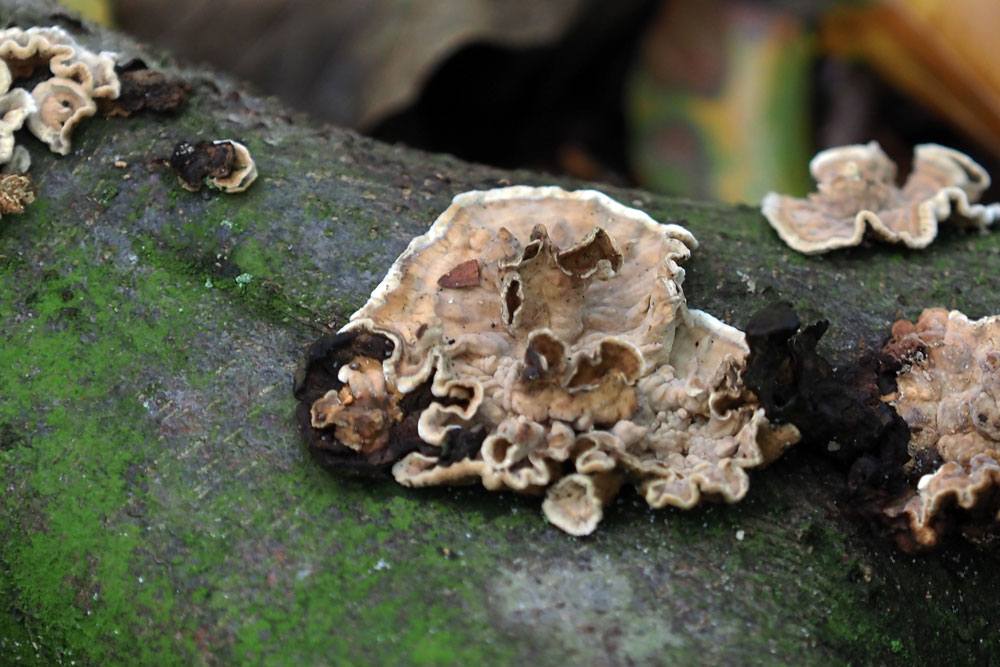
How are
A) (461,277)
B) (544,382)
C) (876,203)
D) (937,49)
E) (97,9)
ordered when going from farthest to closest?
(937,49)
(97,9)
(876,203)
(461,277)
(544,382)

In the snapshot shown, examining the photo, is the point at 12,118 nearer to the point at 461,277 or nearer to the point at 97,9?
the point at 461,277

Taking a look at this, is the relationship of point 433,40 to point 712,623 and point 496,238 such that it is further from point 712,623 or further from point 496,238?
point 712,623

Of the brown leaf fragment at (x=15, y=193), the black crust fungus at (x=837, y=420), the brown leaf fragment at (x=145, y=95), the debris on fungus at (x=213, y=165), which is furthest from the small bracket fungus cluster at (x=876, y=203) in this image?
the brown leaf fragment at (x=15, y=193)

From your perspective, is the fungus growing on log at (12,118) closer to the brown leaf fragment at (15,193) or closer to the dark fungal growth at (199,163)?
the brown leaf fragment at (15,193)

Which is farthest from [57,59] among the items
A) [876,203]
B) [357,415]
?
[876,203]

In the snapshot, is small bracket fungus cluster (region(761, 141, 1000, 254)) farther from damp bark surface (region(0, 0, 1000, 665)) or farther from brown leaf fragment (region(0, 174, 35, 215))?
brown leaf fragment (region(0, 174, 35, 215))

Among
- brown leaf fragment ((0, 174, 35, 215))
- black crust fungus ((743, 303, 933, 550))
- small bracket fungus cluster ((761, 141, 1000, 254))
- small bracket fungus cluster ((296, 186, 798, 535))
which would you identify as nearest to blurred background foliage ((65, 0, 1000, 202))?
small bracket fungus cluster ((761, 141, 1000, 254))

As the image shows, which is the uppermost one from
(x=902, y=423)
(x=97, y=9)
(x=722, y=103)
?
(x=902, y=423)
